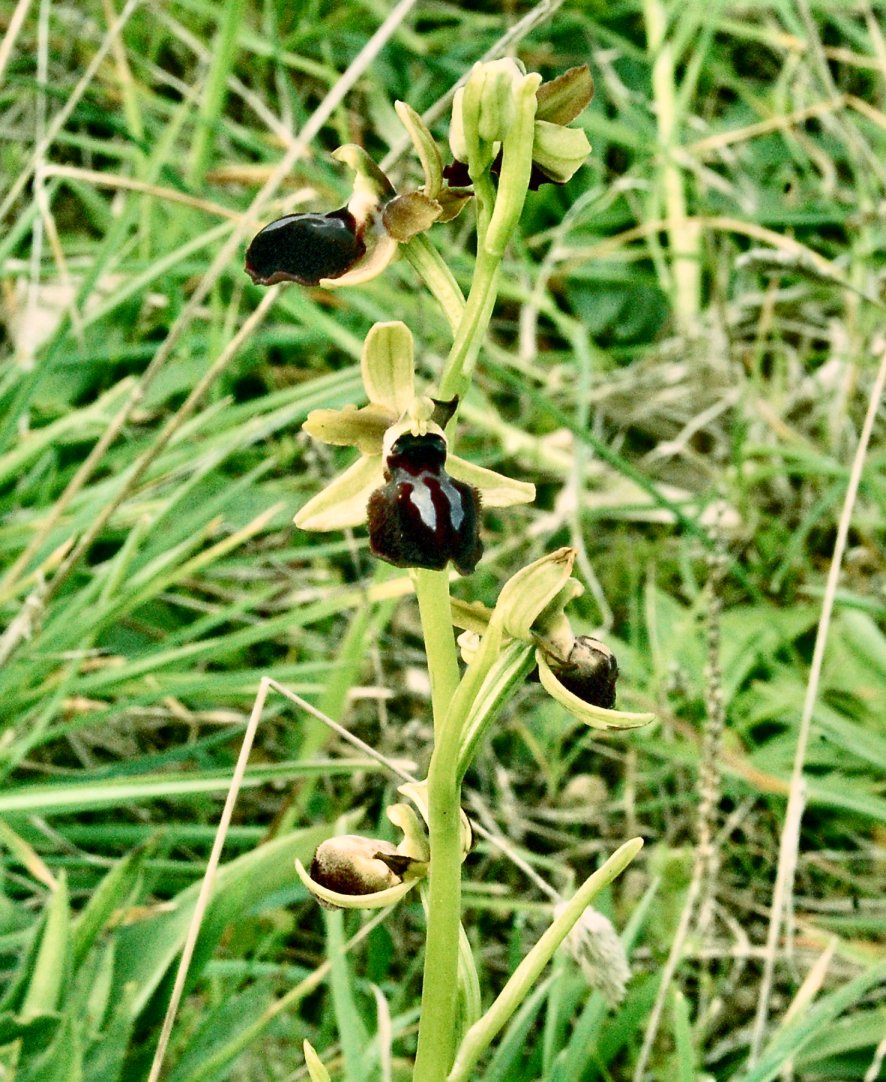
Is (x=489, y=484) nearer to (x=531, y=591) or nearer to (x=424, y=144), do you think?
(x=531, y=591)

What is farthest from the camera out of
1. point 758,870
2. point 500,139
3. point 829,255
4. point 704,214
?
point 829,255

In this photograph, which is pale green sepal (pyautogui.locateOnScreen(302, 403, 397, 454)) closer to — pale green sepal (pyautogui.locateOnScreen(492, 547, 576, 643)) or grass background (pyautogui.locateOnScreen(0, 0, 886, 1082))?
pale green sepal (pyautogui.locateOnScreen(492, 547, 576, 643))

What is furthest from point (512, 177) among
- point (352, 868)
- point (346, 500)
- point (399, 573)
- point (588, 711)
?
point (399, 573)

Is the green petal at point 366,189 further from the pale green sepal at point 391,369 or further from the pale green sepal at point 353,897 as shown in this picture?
the pale green sepal at point 353,897

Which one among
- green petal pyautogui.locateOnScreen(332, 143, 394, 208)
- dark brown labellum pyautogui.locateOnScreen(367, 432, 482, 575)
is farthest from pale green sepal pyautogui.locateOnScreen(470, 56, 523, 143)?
dark brown labellum pyautogui.locateOnScreen(367, 432, 482, 575)

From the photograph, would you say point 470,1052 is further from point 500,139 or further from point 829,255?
point 829,255

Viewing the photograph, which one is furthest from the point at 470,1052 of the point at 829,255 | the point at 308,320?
the point at 829,255
